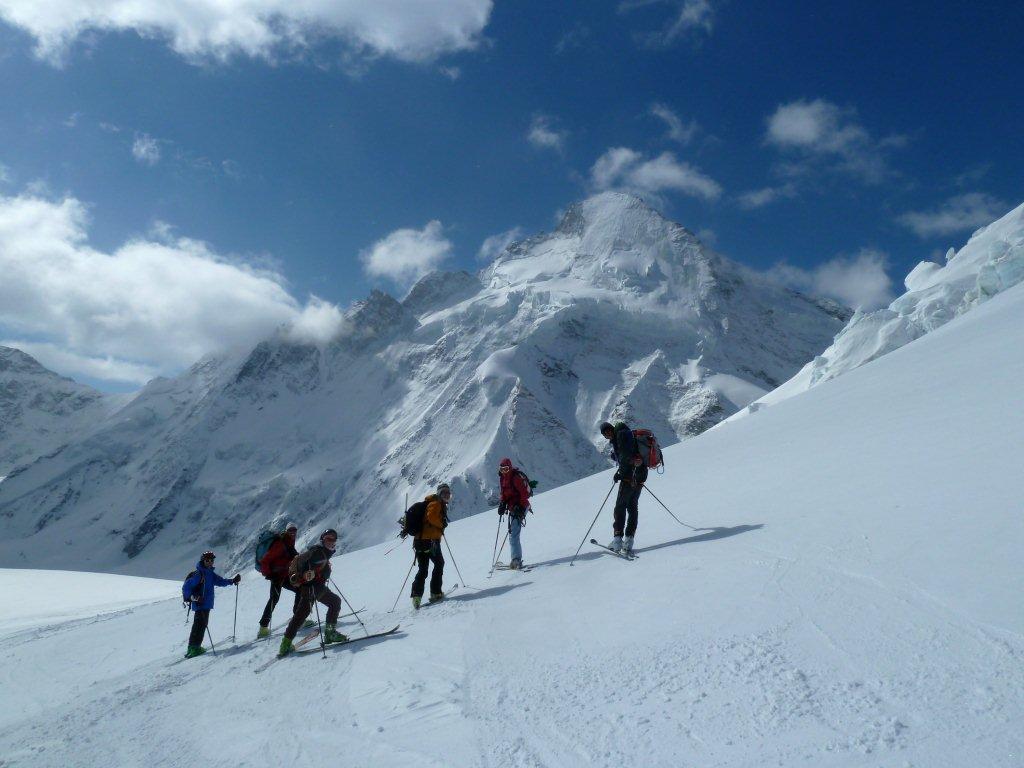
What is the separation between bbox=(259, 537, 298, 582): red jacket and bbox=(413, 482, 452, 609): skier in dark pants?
2.35m

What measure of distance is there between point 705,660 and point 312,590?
20.9 ft

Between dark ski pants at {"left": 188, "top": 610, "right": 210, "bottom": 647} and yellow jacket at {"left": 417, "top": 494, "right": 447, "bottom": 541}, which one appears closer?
yellow jacket at {"left": 417, "top": 494, "right": 447, "bottom": 541}

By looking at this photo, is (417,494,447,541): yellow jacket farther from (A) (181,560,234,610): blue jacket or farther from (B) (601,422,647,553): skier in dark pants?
(A) (181,560,234,610): blue jacket

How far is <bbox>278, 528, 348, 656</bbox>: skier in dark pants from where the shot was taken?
360 inches

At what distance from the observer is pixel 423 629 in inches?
337

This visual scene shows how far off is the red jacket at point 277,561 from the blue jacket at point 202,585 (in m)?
1.43

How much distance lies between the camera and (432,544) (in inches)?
413

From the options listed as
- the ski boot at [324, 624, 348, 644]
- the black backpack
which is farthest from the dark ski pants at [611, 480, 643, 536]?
the ski boot at [324, 624, 348, 644]

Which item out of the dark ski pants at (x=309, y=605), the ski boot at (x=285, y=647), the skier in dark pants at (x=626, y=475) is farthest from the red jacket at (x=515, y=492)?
the ski boot at (x=285, y=647)

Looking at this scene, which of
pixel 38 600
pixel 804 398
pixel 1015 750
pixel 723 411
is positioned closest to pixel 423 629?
pixel 1015 750

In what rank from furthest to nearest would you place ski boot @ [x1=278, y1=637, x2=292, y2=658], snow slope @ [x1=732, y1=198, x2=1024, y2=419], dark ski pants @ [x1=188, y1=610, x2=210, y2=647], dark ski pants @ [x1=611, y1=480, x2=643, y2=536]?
snow slope @ [x1=732, y1=198, x2=1024, y2=419]
dark ski pants @ [x1=188, y1=610, x2=210, y2=647]
dark ski pants @ [x1=611, y1=480, x2=643, y2=536]
ski boot @ [x1=278, y1=637, x2=292, y2=658]

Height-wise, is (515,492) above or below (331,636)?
above

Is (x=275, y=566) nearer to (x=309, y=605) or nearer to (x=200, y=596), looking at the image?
(x=200, y=596)

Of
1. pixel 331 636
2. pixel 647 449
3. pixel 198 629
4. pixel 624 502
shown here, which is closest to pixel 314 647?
pixel 331 636
